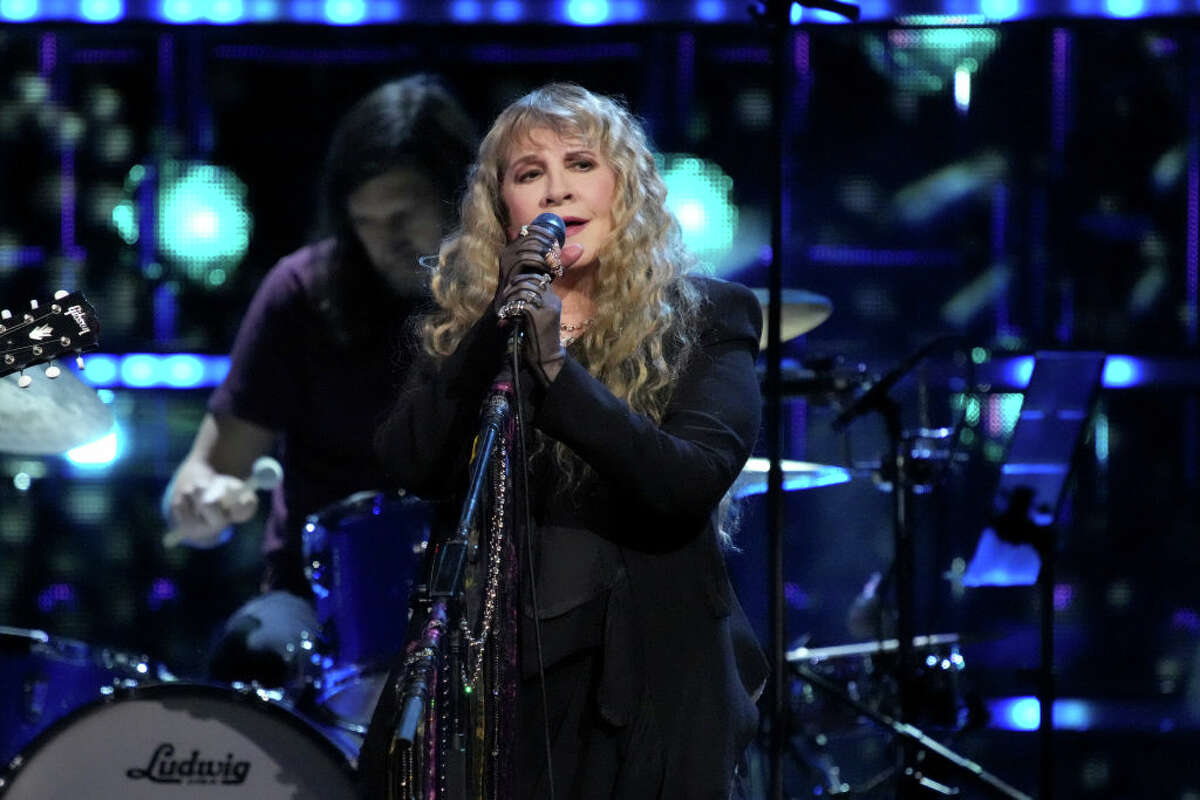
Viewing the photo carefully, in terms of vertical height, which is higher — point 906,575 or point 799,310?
point 799,310

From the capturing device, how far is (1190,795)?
5.17m

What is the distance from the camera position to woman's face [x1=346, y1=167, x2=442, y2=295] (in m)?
4.62

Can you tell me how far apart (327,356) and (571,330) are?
2204 mm

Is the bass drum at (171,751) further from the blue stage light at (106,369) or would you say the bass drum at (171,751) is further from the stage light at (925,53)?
the stage light at (925,53)

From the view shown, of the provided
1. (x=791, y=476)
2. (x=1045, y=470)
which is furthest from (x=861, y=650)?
(x=1045, y=470)

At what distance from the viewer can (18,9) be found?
215 inches

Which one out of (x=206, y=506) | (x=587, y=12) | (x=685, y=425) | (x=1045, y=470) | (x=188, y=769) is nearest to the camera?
(x=685, y=425)

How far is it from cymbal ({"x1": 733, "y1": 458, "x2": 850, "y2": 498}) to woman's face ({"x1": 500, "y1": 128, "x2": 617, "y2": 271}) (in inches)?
69.5

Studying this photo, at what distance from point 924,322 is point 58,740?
131 inches

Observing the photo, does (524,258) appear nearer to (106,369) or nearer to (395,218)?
(395,218)

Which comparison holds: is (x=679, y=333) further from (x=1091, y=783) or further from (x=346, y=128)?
(x=1091, y=783)

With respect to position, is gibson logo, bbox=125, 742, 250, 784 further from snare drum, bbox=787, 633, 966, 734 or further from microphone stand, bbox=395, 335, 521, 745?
snare drum, bbox=787, 633, 966, 734

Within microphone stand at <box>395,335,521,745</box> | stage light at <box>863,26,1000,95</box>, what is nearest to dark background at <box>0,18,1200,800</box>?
stage light at <box>863,26,1000,95</box>

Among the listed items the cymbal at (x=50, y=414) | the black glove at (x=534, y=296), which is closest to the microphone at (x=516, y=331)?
the black glove at (x=534, y=296)
